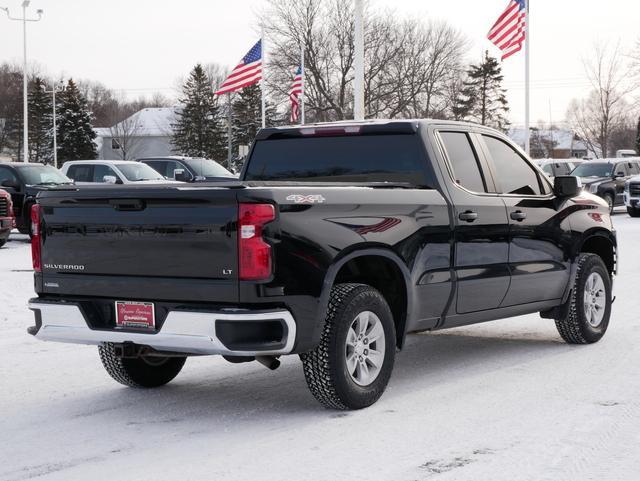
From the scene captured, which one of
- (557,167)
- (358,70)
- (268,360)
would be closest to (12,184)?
(358,70)

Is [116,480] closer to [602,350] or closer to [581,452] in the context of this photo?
[581,452]

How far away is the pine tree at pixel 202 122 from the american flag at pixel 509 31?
226 ft

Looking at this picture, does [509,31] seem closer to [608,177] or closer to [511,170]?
[608,177]

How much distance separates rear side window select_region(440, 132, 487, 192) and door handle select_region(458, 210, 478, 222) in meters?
0.24

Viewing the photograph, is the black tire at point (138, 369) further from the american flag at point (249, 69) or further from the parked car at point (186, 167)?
the american flag at point (249, 69)

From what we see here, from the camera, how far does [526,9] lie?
32.4 meters

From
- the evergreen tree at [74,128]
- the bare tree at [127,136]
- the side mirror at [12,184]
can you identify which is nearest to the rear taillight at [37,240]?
the side mirror at [12,184]

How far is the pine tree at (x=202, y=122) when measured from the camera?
95875 mm

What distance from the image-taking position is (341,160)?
7.31m

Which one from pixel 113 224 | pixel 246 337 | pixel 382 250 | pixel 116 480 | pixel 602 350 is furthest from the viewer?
pixel 602 350

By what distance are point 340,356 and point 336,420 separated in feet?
1.30

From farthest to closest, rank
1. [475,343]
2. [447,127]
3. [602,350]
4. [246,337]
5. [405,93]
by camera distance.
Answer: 1. [405,93]
2. [475,343]
3. [602,350]
4. [447,127]
5. [246,337]

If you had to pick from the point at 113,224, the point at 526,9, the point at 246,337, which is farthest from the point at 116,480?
the point at 526,9

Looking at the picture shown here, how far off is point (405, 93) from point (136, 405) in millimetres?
65026
